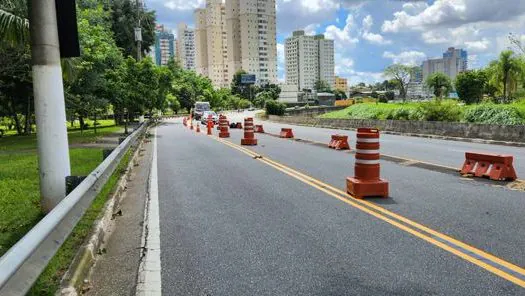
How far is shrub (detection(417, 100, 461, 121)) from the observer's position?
103 ft

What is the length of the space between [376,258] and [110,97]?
34255mm

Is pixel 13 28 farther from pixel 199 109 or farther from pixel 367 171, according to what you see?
pixel 199 109

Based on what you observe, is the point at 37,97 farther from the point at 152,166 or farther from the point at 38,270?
the point at 152,166

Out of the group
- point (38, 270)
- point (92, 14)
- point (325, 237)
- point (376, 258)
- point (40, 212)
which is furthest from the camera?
point (92, 14)

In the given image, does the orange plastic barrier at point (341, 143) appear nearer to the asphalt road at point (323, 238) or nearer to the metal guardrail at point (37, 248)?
the asphalt road at point (323, 238)

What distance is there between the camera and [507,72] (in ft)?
228

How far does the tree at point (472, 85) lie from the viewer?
343 feet

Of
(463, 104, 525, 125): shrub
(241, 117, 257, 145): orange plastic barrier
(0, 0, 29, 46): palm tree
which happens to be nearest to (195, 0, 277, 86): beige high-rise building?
(463, 104, 525, 125): shrub

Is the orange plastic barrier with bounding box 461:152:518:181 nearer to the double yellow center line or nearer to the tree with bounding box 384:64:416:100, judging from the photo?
the double yellow center line

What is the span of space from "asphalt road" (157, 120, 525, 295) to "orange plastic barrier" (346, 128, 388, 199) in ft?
1.10

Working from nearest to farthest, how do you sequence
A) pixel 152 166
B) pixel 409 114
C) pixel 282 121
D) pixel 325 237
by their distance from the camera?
pixel 325 237
pixel 152 166
pixel 409 114
pixel 282 121

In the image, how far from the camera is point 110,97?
122 feet

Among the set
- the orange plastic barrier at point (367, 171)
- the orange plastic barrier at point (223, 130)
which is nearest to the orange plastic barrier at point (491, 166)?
the orange plastic barrier at point (367, 171)

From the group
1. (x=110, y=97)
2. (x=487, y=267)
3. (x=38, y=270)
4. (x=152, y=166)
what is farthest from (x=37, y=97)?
(x=110, y=97)
